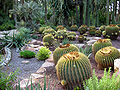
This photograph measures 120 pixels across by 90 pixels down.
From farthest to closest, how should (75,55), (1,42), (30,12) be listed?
(30,12)
(1,42)
(75,55)

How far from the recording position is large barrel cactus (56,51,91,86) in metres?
2.81

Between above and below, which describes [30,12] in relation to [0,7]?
below

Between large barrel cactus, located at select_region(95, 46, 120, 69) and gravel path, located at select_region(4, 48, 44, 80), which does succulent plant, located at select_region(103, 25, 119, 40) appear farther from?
gravel path, located at select_region(4, 48, 44, 80)

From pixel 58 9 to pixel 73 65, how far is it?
1397cm

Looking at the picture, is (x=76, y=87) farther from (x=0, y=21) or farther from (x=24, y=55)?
(x=0, y=21)

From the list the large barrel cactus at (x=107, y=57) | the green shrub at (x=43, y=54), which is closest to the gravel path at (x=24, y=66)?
the green shrub at (x=43, y=54)

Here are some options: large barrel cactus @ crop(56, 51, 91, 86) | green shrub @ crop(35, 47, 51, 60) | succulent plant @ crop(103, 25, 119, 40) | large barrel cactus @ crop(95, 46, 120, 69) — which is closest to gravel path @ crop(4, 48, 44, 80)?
green shrub @ crop(35, 47, 51, 60)

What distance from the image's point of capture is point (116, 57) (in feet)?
13.0

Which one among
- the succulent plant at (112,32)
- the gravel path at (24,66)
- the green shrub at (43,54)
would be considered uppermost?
the succulent plant at (112,32)

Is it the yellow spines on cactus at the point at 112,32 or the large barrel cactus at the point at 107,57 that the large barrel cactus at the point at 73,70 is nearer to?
the large barrel cactus at the point at 107,57

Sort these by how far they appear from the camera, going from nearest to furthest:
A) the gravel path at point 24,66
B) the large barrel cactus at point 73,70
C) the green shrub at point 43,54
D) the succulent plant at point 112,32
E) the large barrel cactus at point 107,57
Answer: the large barrel cactus at point 73,70, the large barrel cactus at point 107,57, the gravel path at point 24,66, the green shrub at point 43,54, the succulent plant at point 112,32

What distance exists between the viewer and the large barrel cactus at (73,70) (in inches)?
111

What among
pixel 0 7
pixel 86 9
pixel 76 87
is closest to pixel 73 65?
pixel 76 87

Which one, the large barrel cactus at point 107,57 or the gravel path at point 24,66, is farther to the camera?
the gravel path at point 24,66
